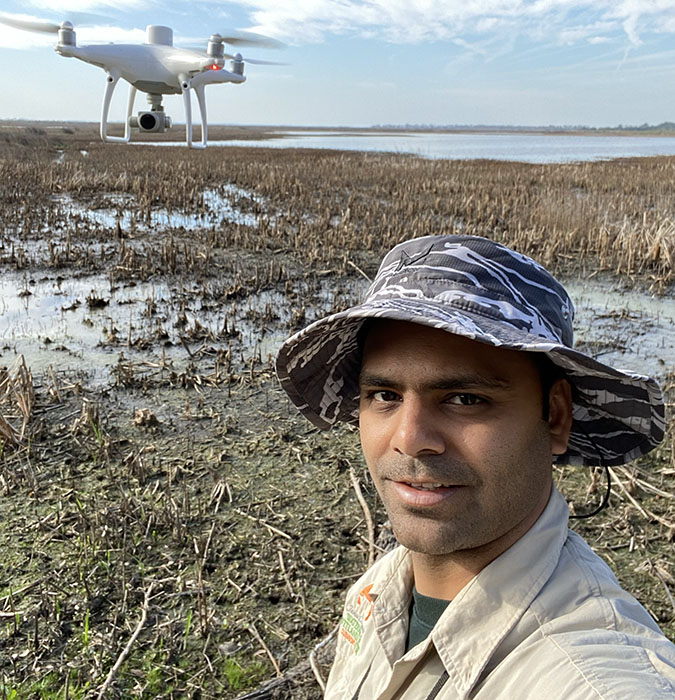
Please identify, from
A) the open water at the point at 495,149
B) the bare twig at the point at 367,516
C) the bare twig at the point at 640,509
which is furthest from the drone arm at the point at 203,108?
the open water at the point at 495,149

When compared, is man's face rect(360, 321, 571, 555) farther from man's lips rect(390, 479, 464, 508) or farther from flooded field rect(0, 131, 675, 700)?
flooded field rect(0, 131, 675, 700)

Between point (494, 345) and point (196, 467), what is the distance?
3.35 m

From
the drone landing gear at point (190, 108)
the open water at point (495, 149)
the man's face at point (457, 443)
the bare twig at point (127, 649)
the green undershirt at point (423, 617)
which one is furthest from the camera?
the open water at point (495, 149)

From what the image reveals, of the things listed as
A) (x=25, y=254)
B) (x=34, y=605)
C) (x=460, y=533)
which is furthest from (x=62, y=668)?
(x=25, y=254)

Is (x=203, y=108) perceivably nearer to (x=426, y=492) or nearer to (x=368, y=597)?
(x=426, y=492)

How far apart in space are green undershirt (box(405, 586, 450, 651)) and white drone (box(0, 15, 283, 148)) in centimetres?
124

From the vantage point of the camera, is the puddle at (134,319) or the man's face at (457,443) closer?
the man's face at (457,443)

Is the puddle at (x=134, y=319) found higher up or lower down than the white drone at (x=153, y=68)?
lower down

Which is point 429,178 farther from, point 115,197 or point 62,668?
point 62,668

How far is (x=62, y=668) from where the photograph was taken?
8.74ft

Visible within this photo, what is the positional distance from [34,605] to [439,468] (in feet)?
8.30

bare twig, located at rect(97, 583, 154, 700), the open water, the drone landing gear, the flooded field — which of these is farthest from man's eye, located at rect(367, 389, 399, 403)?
the open water

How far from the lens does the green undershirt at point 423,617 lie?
137 cm

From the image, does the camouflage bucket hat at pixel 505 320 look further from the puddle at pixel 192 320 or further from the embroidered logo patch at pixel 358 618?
the puddle at pixel 192 320
